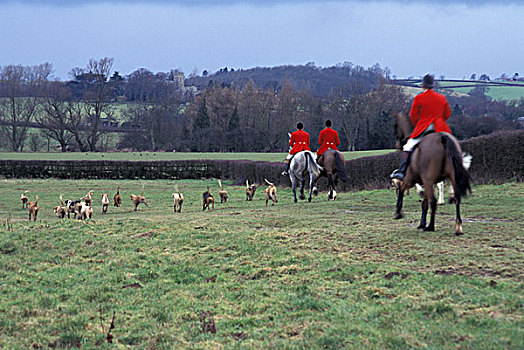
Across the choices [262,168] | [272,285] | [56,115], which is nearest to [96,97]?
[56,115]

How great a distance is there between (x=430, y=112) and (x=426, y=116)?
0.31 feet

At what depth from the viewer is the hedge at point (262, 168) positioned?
727 inches

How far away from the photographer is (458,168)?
8531mm

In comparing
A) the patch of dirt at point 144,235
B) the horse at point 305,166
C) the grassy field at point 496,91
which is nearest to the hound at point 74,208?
the patch of dirt at point 144,235

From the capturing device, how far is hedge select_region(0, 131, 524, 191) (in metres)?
18.5

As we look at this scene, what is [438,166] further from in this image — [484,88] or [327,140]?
[484,88]

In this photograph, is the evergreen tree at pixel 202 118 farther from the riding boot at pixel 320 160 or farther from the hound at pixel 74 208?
the riding boot at pixel 320 160

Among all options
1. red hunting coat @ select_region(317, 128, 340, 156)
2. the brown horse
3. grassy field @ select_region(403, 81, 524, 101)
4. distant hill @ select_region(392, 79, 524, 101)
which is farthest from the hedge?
grassy field @ select_region(403, 81, 524, 101)

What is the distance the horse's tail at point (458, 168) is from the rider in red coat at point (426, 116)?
0.62 m

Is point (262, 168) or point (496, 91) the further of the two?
point (496, 91)

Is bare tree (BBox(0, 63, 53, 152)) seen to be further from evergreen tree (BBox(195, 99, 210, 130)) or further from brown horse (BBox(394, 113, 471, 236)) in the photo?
brown horse (BBox(394, 113, 471, 236))

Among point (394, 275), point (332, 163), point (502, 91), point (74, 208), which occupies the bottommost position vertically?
point (74, 208)

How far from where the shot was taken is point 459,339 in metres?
4.74

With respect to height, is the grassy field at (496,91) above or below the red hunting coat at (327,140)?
above
